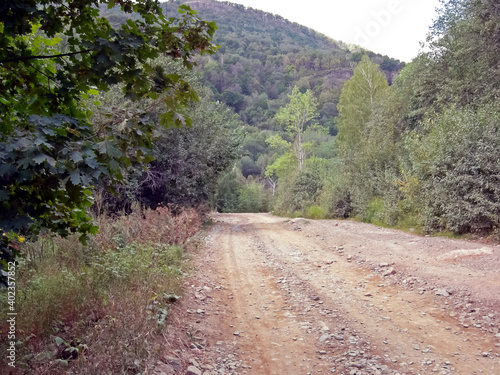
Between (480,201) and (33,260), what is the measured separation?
11629 millimetres

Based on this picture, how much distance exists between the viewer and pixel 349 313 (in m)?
5.25

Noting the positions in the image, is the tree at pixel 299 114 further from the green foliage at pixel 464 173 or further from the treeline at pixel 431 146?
the green foliage at pixel 464 173

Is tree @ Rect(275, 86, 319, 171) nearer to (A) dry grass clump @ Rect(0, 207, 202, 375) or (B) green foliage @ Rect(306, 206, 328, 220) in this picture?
(B) green foliage @ Rect(306, 206, 328, 220)

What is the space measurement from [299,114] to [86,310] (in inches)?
1113

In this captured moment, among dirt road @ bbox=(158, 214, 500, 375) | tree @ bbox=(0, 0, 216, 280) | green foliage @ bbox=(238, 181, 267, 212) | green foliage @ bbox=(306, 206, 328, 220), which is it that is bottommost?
green foliage @ bbox=(238, 181, 267, 212)

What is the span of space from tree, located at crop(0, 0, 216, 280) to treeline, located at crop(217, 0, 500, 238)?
11.1m

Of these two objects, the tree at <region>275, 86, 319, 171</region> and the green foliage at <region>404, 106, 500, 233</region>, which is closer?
the green foliage at <region>404, 106, 500, 233</region>

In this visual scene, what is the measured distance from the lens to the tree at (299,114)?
98.9 feet

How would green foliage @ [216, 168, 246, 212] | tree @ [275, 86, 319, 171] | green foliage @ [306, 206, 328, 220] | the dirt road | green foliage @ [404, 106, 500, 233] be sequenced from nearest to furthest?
1. the dirt road
2. green foliage @ [404, 106, 500, 233]
3. green foliage @ [306, 206, 328, 220]
4. tree @ [275, 86, 319, 171]
5. green foliage @ [216, 168, 246, 212]

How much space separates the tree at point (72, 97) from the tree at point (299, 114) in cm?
2805

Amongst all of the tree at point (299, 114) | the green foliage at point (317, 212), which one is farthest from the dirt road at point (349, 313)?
the tree at point (299, 114)

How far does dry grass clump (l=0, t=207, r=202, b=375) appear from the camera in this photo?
9.94ft

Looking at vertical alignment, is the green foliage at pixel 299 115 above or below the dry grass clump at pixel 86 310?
above

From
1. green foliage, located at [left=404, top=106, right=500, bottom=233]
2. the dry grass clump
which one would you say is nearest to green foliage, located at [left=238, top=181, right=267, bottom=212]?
green foliage, located at [left=404, top=106, right=500, bottom=233]
